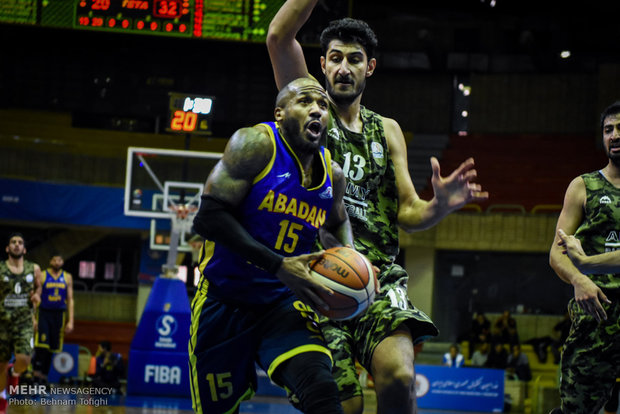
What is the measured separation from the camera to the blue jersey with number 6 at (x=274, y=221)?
3.61 metres

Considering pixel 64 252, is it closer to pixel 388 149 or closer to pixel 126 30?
pixel 126 30

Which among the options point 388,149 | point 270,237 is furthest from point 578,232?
point 270,237

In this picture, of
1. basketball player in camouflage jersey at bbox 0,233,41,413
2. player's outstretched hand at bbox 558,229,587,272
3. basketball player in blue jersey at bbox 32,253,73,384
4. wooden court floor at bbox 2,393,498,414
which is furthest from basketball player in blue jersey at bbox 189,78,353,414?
basketball player in blue jersey at bbox 32,253,73,384

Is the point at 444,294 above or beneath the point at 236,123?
beneath

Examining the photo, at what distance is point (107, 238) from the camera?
23.5 metres

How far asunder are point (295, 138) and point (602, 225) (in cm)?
267

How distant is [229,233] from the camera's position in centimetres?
344

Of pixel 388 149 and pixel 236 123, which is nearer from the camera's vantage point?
pixel 388 149

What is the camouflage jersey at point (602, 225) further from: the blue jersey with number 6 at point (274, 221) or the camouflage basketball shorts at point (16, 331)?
the camouflage basketball shorts at point (16, 331)

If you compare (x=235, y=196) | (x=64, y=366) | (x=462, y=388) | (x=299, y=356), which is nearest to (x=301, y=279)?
(x=299, y=356)

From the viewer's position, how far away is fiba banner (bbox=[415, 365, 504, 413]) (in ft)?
47.0

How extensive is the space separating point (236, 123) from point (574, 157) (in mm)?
8779

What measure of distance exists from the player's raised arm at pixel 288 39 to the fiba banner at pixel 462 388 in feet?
35.7

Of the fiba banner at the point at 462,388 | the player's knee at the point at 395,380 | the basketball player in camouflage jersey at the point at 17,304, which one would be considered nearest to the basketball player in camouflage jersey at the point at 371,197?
the player's knee at the point at 395,380
